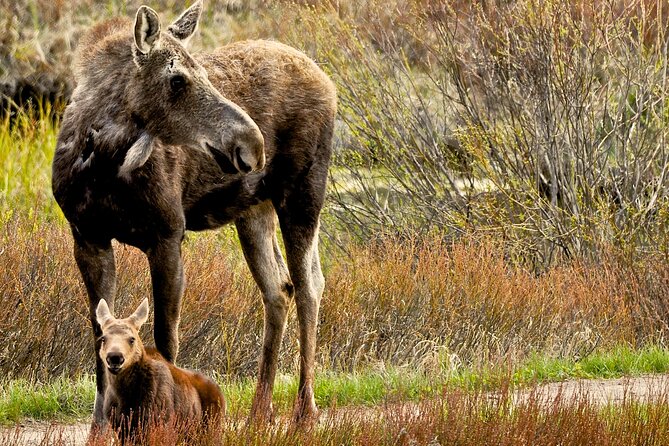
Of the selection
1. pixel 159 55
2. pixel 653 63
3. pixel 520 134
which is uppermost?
pixel 159 55

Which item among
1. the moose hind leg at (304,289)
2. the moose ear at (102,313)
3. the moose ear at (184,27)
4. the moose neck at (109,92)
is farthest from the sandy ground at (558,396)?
the moose ear at (184,27)

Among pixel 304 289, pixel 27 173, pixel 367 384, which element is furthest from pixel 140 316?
pixel 27 173

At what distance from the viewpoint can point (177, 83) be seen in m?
6.55

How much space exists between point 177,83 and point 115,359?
5.08ft

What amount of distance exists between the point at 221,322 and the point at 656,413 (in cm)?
395

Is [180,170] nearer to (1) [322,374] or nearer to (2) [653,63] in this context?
(1) [322,374]

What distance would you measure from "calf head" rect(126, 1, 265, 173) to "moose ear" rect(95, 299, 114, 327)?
926 millimetres

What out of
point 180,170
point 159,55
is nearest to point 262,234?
point 180,170

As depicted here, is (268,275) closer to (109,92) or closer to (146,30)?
(109,92)

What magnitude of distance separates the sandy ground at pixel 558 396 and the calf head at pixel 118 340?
417mm

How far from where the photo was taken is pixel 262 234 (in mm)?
8391

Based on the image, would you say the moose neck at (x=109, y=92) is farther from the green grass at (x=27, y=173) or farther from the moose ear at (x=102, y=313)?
the green grass at (x=27, y=173)

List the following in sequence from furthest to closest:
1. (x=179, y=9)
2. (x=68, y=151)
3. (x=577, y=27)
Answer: (x=179, y=9)
(x=577, y=27)
(x=68, y=151)

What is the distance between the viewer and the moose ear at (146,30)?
6.39 meters
